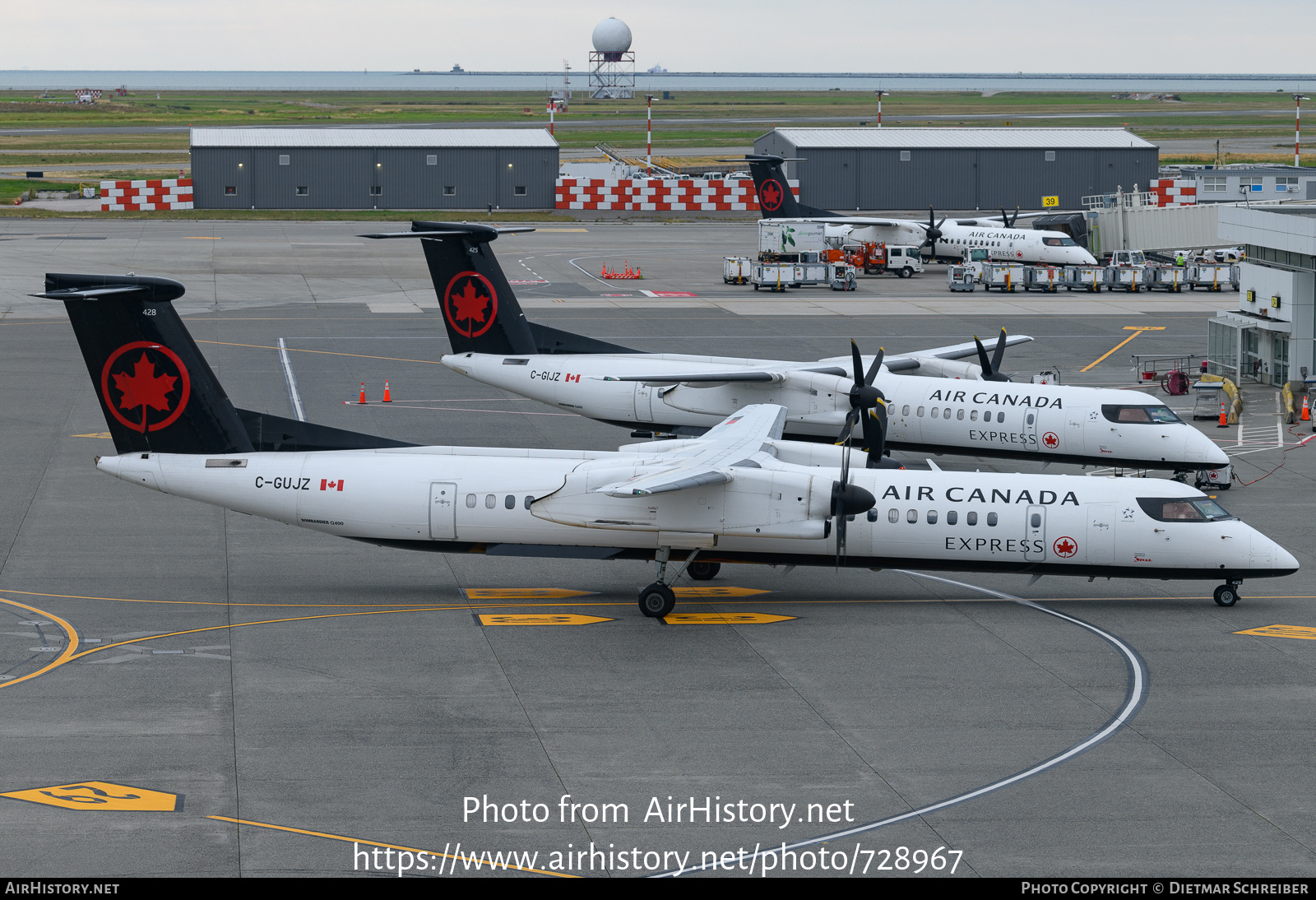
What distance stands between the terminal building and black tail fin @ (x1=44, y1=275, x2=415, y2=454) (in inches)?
1454

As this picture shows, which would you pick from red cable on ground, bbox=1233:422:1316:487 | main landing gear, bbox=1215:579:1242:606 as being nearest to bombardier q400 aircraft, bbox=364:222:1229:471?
red cable on ground, bbox=1233:422:1316:487

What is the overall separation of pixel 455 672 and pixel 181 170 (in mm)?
111094

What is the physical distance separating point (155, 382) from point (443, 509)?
251 inches

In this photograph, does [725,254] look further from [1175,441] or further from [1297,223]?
[1175,441]

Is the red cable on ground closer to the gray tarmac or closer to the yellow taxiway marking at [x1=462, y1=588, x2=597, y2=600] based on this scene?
the gray tarmac

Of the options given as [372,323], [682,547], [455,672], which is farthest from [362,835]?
[372,323]

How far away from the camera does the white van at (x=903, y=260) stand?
275 feet

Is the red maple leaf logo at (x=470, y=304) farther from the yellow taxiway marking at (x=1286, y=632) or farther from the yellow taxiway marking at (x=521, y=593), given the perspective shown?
the yellow taxiway marking at (x=1286, y=632)

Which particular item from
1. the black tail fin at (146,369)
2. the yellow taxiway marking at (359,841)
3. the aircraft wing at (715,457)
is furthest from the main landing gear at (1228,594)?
the black tail fin at (146,369)

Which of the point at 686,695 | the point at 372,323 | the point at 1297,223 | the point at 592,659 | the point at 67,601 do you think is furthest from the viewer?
the point at 372,323

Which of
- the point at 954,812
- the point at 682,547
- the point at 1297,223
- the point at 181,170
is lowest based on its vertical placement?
the point at 954,812

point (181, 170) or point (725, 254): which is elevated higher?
point (181, 170)

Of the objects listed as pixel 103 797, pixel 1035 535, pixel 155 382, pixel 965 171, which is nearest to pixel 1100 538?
pixel 1035 535

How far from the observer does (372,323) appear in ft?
214
